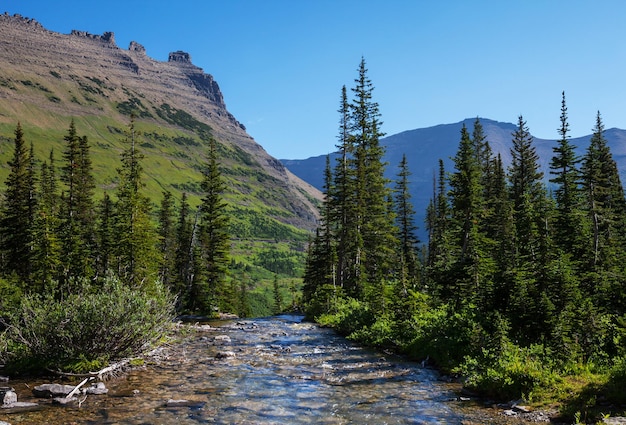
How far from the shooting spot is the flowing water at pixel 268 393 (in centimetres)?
1175

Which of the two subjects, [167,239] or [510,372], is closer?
[510,372]

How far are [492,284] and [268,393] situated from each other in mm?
10960

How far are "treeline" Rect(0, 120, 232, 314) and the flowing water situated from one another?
20817mm

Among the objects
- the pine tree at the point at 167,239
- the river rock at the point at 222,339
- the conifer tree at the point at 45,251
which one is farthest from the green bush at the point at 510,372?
the pine tree at the point at 167,239

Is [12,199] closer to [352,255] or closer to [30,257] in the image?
[30,257]

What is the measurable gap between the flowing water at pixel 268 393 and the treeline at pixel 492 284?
7.36 ft

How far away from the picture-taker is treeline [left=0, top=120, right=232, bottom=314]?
4272cm

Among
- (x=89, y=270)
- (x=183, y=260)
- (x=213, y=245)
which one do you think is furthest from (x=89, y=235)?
(x=213, y=245)

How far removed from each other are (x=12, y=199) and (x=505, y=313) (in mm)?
54918

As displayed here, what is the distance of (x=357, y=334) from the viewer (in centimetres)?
2755

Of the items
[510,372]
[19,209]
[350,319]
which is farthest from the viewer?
[19,209]

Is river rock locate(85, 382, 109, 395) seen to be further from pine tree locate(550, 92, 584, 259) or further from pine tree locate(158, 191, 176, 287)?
pine tree locate(158, 191, 176, 287)

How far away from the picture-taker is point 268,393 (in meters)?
14.7

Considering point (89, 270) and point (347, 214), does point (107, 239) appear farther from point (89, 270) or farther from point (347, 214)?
point (347, 214)
